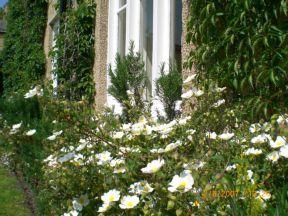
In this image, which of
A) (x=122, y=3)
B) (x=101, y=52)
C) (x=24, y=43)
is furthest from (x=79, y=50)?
(x=24, y=43)

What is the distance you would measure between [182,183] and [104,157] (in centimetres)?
80

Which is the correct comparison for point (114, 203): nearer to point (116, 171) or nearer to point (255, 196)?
point (116, 171)

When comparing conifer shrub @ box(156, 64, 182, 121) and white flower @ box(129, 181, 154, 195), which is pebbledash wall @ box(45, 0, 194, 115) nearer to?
conifer shrub @ box(156, 64, 182, 121)

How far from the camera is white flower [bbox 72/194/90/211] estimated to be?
2.03 metres

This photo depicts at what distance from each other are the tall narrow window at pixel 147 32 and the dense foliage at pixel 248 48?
1.81 metres

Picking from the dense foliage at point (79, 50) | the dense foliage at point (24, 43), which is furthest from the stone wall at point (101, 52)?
the dense foliage at point (24, 43)

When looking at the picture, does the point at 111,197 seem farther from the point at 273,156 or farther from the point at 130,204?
the point at 273,156

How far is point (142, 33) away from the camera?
19.7ft

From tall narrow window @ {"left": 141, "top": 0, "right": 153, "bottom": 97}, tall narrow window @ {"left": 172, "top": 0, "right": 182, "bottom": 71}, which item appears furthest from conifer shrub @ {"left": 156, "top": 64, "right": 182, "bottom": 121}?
tall narrow window @ {"left": 141, "top": 0, "right": 153, "bottom": 97}

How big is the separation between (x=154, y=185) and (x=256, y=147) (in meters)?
0.56

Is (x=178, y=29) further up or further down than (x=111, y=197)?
further up

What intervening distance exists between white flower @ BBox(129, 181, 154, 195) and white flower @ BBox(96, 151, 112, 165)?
344mm

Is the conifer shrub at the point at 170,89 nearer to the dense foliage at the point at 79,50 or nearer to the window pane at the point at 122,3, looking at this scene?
the window pane at the point at 122,3

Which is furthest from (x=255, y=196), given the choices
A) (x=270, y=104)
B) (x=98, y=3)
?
(x=98, y=3)
